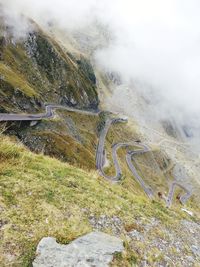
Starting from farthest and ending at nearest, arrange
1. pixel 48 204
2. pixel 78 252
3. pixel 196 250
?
pixel 196 250 → pixel 48 204 → pixel 78 252

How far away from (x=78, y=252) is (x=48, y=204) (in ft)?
9.98

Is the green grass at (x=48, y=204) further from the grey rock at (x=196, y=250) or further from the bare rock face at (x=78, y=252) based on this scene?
the grey rock at (x=196, y=250)

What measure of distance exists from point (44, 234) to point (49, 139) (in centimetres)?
9619

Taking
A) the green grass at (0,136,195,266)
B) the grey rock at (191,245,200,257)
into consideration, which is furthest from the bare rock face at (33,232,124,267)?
the grey rock at (191,245,200,257)

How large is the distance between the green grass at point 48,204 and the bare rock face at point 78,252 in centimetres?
31

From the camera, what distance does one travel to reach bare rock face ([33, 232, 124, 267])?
10.5m

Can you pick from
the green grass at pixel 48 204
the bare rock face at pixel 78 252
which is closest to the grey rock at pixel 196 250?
the green grass at pixel 48 204

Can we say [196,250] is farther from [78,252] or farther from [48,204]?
[48,204]

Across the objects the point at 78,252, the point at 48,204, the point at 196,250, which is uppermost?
the point at 196,250

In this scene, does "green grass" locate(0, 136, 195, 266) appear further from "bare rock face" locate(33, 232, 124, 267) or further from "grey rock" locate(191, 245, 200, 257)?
"grey rock" locate(191, 245, 200, 257)

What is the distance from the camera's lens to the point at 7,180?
1427cm

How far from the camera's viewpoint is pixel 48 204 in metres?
13.6

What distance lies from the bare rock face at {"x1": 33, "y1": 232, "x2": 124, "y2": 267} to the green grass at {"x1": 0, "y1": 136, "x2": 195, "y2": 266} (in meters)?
0.31

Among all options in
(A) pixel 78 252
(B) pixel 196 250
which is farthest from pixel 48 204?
(B) pixel 196 250
